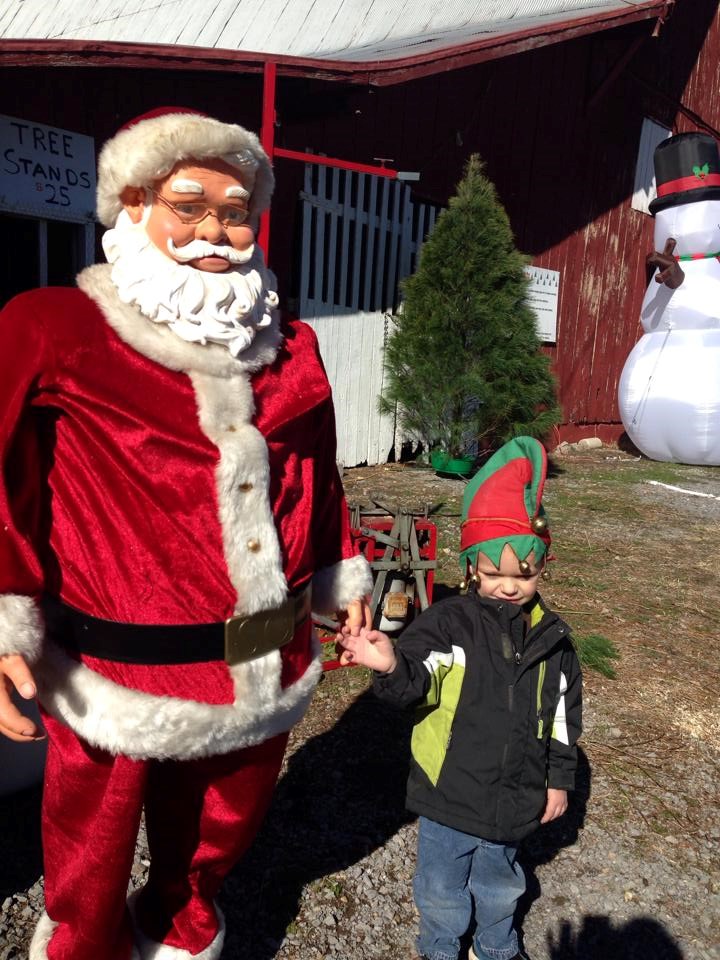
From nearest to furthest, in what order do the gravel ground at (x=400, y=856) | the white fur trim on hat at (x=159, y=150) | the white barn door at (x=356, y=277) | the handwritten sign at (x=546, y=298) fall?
1. the white fur trim on hat at (x=159, y=150)
2. the gravel ground at (x=400, y=856)
3. the white barn door at (x=356, y=277)
4. the handwritten sign at (x=546, y=298)

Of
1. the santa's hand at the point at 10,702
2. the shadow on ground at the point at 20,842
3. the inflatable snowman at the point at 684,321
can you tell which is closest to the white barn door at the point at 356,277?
the inflatable snowman at the point at 684,321

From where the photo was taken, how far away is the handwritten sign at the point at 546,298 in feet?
33.7

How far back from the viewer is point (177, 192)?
159 cm

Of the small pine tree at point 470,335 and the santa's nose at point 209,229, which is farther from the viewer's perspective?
the small pine tree at point 470,335

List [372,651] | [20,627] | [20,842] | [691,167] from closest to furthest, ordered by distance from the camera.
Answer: [20,627]
[372,651]
[20,842]
[691,167]

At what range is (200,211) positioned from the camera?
1.63 meters

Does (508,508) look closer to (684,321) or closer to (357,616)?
(357,616)

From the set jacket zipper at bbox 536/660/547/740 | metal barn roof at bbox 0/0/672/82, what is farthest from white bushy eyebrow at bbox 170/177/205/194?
metal barn roof at bbox 0/0/672/82

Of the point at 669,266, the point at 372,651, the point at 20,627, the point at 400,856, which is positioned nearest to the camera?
the point at 20,627

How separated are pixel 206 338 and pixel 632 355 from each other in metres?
9.23

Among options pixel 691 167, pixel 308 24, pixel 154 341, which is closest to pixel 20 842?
pixel 154 341

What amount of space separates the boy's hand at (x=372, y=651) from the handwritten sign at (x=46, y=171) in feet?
14.9

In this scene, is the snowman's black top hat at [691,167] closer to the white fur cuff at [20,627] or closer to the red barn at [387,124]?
the red barn at [387,124]

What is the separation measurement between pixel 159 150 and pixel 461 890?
1846mm
